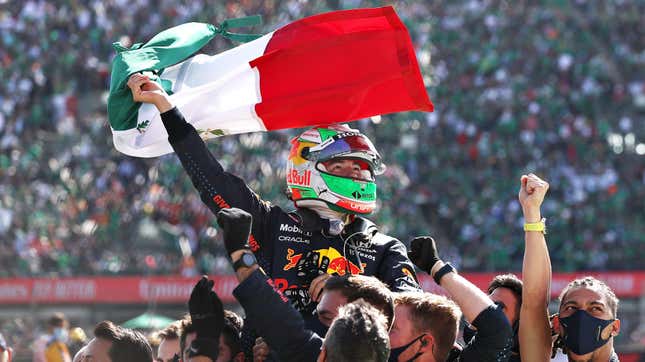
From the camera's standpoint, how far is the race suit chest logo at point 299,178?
16.3 feet

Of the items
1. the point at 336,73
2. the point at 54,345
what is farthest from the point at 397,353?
the point at 54,345

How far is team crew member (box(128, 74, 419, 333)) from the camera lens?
4645 millimetres

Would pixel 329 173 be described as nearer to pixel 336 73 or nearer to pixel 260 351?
pixel 336 73

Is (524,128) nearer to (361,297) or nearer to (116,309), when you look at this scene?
(116,309)

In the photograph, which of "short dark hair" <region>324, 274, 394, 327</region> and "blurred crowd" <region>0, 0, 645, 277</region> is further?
"blurred crowd" <region>0, 0, 645, 277</region>

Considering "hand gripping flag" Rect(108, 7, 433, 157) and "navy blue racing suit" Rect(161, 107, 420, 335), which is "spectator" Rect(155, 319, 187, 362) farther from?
"navy blue racing suit" Rect(161, 107, 420, 335)

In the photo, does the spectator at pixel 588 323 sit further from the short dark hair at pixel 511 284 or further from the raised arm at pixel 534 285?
the short dark hair at pixel 511 284

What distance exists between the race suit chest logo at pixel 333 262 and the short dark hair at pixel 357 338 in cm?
127

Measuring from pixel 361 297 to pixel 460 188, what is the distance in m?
14.6

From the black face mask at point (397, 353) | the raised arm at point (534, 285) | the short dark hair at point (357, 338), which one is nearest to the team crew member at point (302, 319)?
the short dark hair at point (357, 338)

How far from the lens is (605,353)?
457 cm

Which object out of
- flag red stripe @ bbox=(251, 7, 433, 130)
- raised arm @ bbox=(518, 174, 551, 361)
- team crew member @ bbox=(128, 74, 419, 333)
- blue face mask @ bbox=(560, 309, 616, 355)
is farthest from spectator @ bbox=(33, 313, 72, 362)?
blue face mask @ bbox=(560, 309, 616, 355)

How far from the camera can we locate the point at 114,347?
4.69 m

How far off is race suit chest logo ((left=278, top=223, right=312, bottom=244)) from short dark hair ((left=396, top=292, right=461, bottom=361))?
31.8 inches
